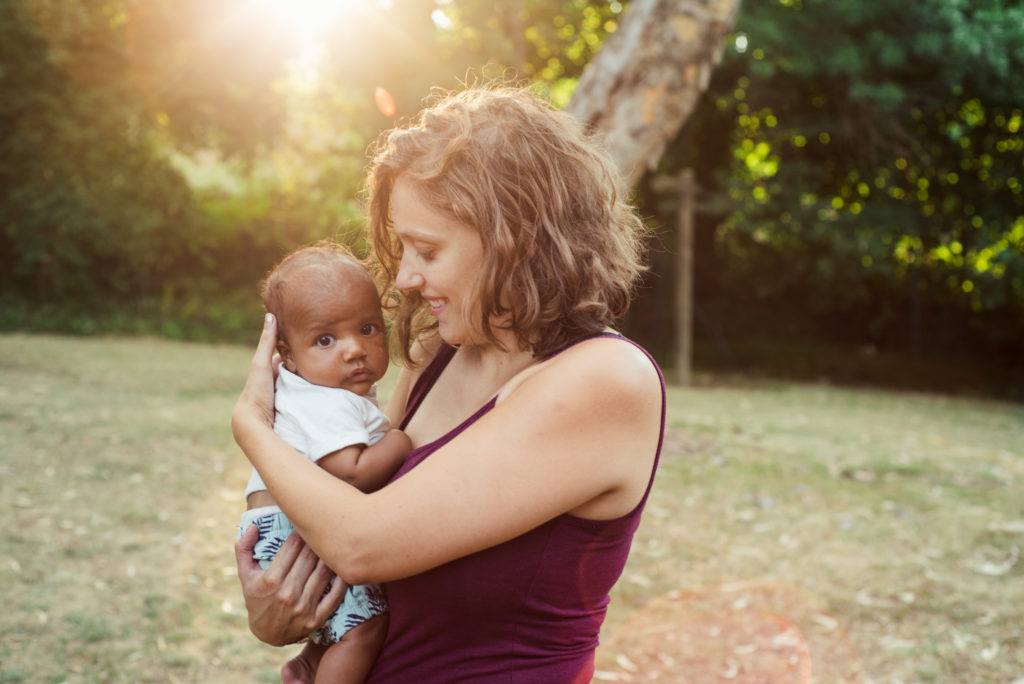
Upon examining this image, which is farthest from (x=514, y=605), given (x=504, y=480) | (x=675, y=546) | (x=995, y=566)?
(x=995, y=566)

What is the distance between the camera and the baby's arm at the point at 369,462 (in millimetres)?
1878

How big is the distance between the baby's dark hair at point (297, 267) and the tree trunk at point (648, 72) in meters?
3.32

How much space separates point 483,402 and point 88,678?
9.04ft

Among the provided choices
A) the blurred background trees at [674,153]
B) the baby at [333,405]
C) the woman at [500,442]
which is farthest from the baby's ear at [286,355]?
the blurred background trees at [674,153]

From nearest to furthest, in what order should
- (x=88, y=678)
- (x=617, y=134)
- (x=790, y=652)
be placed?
(x=88, y=678), (x=790, y=652), (x=617, y=134)

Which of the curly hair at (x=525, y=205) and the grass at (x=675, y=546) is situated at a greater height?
the curly hair at (x=525, y=205)

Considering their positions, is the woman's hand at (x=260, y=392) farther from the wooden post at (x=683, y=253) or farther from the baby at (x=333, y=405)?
the wooden post at (x=683, y=253)

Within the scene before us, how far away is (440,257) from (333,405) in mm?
466

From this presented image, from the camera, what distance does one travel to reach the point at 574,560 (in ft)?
5.30

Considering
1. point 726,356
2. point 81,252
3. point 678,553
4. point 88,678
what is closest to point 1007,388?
point 726,356

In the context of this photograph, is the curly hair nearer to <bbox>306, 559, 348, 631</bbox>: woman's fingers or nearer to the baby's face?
the baby's face

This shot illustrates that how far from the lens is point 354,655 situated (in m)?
1.78

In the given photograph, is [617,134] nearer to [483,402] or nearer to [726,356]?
[483,402]

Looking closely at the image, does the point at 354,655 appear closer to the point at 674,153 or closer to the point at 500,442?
the point at 500,442
